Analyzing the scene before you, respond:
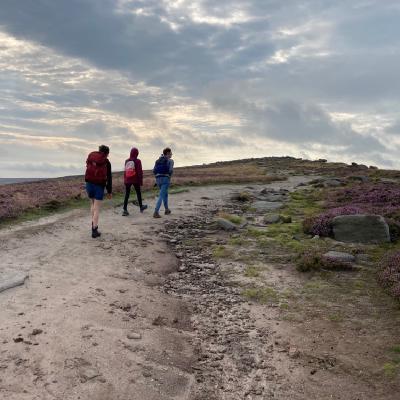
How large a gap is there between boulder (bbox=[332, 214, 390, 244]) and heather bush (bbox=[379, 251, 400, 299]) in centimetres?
309

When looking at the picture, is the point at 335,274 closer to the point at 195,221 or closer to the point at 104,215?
the point at 195,221

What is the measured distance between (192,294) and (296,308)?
2.67 metres

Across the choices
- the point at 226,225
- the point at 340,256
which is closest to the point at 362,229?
the point at 340,256

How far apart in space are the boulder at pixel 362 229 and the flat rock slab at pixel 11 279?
11998 millimetres

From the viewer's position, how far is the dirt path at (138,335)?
22.2 ft

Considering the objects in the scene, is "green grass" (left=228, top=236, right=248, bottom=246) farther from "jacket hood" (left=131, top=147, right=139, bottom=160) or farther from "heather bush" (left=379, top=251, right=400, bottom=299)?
"jacket hood" (left=131, top=147, right=139, bottom=160)

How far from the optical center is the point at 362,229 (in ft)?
57.1

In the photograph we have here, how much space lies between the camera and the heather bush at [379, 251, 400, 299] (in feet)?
36.8

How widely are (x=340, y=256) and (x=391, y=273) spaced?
2.35m

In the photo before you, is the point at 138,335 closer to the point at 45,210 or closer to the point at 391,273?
the point at 391,273

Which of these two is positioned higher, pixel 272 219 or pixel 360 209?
pixel 360 209

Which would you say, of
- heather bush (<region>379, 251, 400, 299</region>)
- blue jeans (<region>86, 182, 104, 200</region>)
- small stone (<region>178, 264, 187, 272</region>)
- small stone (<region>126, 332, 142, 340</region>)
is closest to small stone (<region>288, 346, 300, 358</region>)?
small stone (<region>126, 332, 142, 340</region>)

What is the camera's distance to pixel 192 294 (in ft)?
37.2

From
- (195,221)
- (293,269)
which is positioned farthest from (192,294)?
(195,221)
